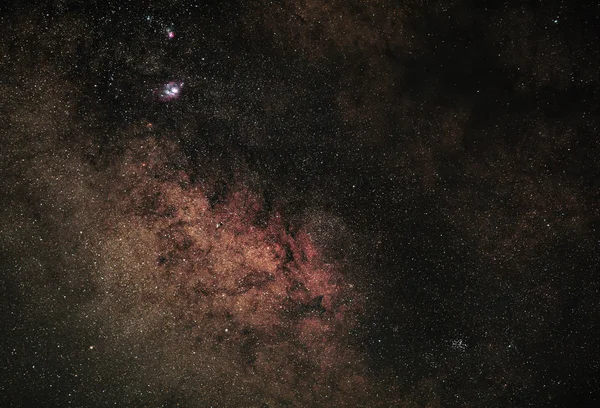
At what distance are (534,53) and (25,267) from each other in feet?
15.3

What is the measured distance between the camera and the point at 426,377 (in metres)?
2.75

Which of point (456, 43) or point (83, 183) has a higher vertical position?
point (456, 43)

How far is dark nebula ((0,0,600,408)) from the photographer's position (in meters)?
2.40

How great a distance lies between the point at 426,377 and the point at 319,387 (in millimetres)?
997

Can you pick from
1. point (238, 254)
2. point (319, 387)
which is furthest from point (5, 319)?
point (319, 387)

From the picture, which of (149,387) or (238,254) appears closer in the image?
(238,254)

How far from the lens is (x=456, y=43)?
2.47m

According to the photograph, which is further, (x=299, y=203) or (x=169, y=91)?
(x=299, y=203)

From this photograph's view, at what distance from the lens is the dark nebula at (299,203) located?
2402 mm

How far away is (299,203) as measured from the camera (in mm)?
2539

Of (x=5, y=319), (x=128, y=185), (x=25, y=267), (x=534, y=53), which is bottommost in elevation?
(x=5, y=319)

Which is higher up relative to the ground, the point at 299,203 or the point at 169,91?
the point at 169,91

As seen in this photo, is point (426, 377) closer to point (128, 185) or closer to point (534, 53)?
point (534, 53)

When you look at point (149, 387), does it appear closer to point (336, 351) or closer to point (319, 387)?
Result: point (319, 387)
